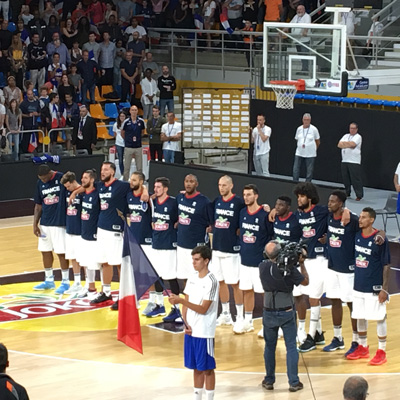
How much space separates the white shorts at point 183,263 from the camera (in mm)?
14406

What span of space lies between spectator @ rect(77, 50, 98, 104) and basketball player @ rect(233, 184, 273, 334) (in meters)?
15.7

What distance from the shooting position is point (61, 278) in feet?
56.4

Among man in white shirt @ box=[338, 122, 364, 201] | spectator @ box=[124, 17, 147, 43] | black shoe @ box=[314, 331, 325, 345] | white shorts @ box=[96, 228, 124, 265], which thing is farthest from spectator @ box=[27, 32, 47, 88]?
black shoe @ box=[314, 331, 325, 345]

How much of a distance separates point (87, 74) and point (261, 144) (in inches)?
246

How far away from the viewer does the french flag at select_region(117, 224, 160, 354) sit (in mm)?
11672

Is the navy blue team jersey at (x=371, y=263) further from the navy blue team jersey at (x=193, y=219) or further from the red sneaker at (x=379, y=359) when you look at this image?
the navy blue team jersey at (x=193, y=219)

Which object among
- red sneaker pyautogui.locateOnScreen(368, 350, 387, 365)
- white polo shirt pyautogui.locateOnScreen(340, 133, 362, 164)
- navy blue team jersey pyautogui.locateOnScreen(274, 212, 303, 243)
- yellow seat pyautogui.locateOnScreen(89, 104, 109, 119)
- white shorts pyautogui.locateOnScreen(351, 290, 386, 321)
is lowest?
red sneaker pyautogui.locateOnScreen(368, 350, 387, 365)

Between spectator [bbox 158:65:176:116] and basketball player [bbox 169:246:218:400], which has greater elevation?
spectator [bbox 158:65:176:116]

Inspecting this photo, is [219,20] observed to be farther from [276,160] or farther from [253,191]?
[253,191]

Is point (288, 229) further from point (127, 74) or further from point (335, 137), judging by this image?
point (127, 74)

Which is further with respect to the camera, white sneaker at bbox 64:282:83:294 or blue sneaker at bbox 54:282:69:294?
blue sneaker at bbox 54:282:69:294

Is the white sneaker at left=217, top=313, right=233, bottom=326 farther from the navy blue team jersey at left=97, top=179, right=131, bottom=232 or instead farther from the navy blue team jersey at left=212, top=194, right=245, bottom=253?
the navy blue team jersey at left=97, top=179, right=131, bottom=232

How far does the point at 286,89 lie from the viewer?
774 inches

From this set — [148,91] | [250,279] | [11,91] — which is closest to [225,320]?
[250,279]
